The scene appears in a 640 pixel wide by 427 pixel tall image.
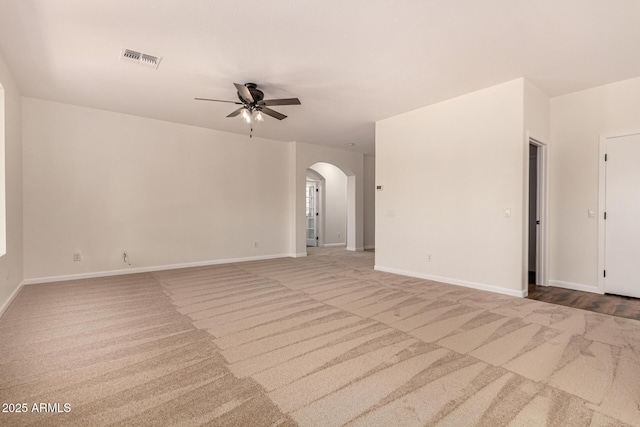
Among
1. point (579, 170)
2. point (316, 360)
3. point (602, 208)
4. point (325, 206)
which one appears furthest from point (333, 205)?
point (316, 360)

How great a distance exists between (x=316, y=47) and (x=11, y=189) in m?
4.26

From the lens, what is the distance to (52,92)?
14.3ft

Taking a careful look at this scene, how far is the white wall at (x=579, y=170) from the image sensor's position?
4.06 m

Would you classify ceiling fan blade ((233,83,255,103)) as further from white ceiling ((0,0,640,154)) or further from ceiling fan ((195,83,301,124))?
white ceiling ((0,0,640,154))

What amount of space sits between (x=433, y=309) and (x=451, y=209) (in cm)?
187

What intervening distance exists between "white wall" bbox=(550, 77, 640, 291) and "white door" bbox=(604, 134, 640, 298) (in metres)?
0.13

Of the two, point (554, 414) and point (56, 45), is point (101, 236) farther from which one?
point (554, 414)

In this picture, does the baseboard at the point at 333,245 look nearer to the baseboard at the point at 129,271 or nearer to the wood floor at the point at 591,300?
the baseboard at the point at 129,271

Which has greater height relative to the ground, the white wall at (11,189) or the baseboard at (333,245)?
the white wall at (11,189)

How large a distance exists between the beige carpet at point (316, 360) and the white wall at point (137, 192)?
1.21m

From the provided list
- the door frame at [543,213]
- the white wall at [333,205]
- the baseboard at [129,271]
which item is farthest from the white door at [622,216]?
the white wall at [333,205]

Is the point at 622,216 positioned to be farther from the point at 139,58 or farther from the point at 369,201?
the point at 139,58

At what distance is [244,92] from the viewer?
11.7ft

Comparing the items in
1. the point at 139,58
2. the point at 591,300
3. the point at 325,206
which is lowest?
A: the point at 591,300
